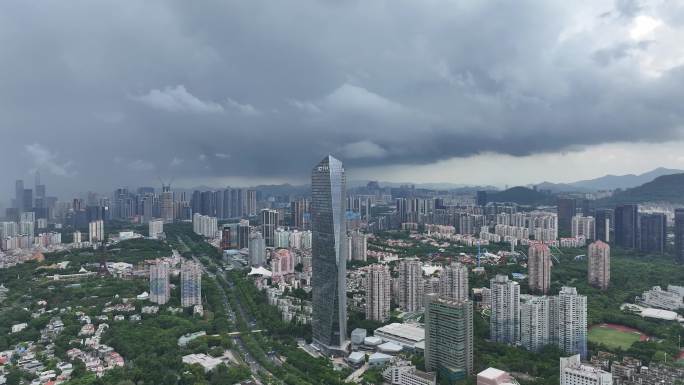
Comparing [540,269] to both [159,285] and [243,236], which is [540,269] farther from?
[243,236]

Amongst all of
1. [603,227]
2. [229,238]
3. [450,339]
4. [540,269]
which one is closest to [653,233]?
[603,227]

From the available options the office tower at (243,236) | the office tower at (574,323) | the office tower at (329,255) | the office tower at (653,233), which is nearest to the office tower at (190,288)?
the office tower at (329,255)

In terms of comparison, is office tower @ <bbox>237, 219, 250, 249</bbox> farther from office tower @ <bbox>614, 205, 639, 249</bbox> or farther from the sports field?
office tower @ <bbox>614, 205, 639, 249</bbox>

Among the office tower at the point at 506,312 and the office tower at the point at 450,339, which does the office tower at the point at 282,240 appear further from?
the office tower at the point at 450,339

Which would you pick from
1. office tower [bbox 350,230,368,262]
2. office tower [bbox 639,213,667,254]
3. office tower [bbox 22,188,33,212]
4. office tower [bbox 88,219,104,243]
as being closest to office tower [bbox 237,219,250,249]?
office tower [bbox 350,230,368,262]

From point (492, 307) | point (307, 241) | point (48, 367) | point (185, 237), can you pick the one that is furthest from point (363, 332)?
point (185, 237)

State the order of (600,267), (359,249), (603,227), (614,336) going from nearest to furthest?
(614,336) → (600,267) → (359,249) → (603,227)
